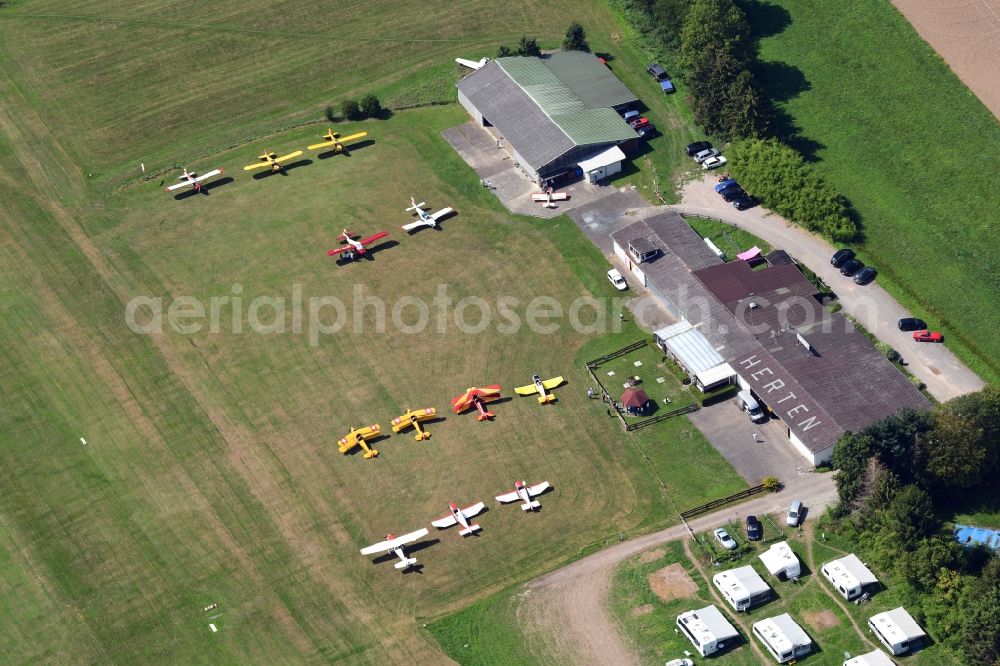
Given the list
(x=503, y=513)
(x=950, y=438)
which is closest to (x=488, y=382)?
(x=503, y=513)

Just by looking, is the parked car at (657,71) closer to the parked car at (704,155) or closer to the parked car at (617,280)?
the parked car at (704,155)

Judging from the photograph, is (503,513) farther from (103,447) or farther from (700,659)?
(103,447)

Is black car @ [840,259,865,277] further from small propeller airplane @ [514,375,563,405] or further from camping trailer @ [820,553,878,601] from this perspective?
camping trailer @ [820,553,878,601]

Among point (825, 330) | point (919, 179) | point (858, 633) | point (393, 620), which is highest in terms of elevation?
point (919, 179)

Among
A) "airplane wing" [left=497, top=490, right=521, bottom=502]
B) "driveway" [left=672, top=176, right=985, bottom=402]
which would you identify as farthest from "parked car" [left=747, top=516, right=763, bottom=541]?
"driveway" [left=672, top=176, right=985, bottom=402]

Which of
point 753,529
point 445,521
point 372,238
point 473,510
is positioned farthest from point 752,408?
point 372,238
